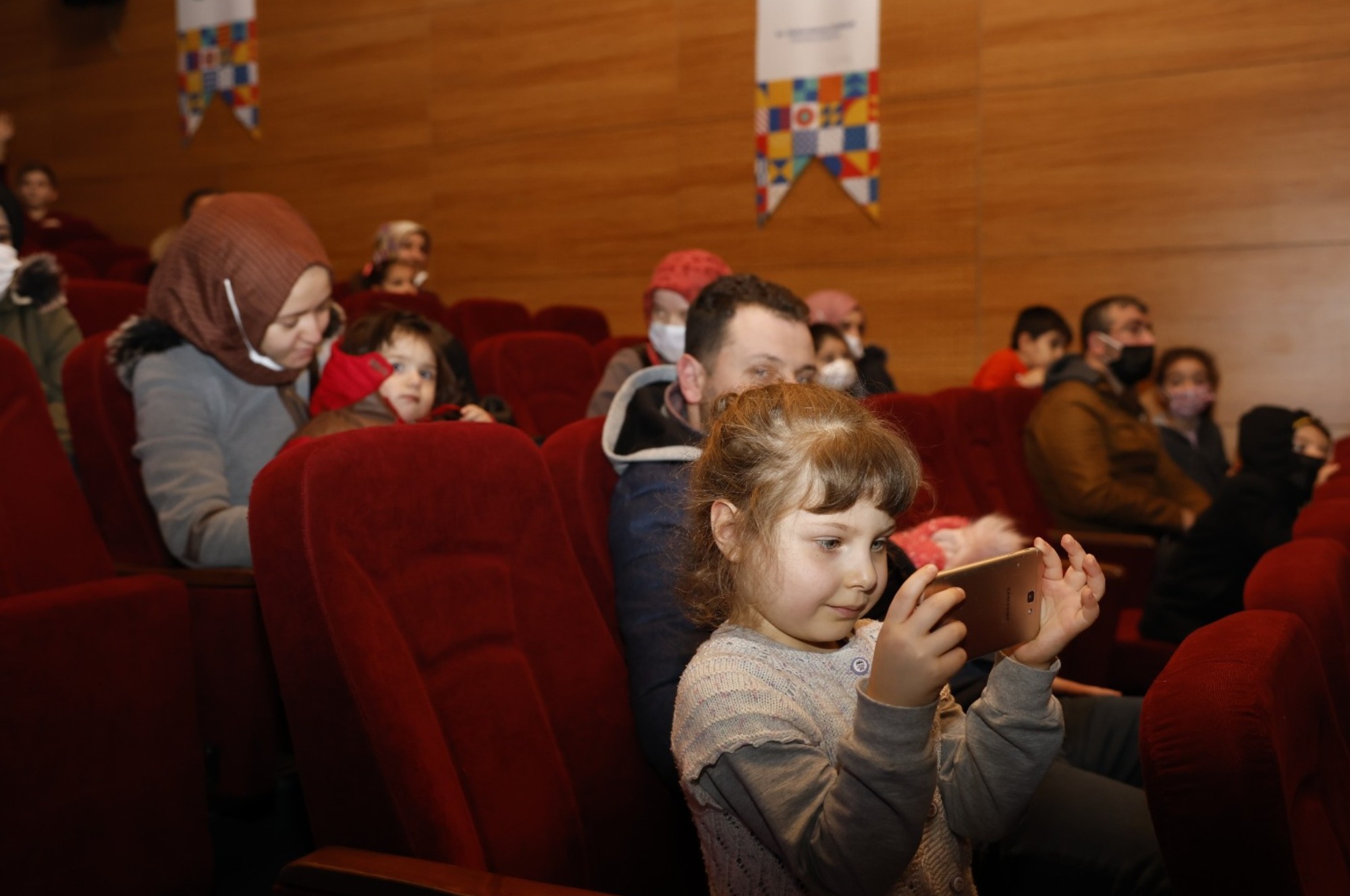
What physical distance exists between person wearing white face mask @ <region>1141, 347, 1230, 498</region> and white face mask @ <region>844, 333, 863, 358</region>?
102 centimetres

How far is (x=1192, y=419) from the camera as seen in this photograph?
4.06 meters

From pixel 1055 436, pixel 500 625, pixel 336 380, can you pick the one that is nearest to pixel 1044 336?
pixel 1055 436

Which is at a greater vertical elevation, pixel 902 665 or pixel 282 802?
pixel 902 665

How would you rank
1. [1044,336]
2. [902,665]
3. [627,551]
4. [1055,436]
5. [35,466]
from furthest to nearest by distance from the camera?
1. [1044,336]
2. [1055,436]
3. [35,466]
4. [627,551]
5. [902,665]

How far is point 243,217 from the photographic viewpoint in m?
1.95

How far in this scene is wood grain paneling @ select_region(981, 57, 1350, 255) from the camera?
14.9 feet

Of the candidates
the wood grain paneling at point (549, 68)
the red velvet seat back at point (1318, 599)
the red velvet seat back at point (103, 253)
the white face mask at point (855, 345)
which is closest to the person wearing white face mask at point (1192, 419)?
the white face mask at point (855, 345)

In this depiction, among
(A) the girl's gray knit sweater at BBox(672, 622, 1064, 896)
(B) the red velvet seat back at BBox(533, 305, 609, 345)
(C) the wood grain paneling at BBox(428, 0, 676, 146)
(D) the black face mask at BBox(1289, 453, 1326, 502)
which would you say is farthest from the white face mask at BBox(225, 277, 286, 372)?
(C) the wood grain paneling at BBox(428, 0, 676, 146)

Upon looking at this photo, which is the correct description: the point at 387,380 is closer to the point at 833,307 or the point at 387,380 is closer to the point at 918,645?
the point at 918,645

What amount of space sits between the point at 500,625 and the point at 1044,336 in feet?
12.2

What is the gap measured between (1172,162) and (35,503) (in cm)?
441

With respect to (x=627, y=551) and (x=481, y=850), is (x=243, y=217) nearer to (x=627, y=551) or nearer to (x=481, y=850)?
(x=627, y=551)

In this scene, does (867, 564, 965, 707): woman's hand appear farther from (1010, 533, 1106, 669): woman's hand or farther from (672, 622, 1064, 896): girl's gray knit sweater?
(1010, 533, 1106, 669): woman's hand

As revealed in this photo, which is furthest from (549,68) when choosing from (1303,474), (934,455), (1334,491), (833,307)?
(1334,491)
